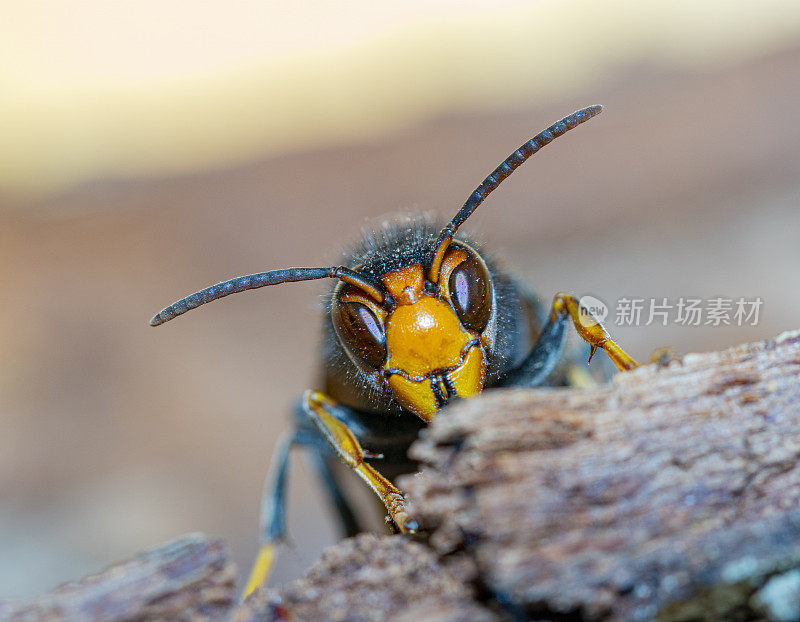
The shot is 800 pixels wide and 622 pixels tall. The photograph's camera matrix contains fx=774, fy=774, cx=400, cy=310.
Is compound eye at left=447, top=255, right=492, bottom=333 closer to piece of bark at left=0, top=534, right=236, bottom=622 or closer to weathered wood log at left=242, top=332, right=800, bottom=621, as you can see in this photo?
weathered wood log at left=242, top=332, right=800, bottom=621

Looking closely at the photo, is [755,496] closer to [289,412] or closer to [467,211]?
[467,211]

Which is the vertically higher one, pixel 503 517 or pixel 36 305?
pixel 36 305

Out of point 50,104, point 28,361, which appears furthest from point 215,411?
point 50,104

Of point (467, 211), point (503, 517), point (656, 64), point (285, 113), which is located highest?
point (285, 113)

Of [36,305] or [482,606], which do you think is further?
[36,305]

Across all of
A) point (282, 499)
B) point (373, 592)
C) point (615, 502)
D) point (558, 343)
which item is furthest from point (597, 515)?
point (282, 499)

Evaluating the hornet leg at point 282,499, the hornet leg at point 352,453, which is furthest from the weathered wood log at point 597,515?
the hornet leg at point 282,499

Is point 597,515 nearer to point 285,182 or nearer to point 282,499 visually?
point 282,499

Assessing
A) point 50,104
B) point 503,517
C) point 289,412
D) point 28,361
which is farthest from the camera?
point 50,104

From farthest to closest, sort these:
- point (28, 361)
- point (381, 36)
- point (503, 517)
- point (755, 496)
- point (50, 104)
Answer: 1. point (381, 36)
2. point (50, 104)
3. point (28, 361)
4. point (755, 496)
5. point (503, 517)
